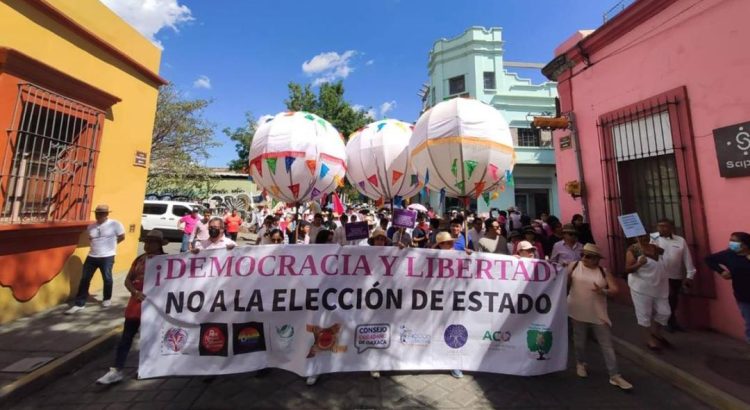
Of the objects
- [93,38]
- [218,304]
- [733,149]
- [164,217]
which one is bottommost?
[218,304]

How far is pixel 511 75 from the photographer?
814 inches

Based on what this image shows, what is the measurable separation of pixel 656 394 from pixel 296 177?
4905mm

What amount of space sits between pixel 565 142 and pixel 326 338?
6677 millimetres

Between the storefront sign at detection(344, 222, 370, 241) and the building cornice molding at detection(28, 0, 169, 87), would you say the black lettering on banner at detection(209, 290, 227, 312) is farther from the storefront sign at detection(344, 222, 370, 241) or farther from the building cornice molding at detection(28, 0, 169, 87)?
the building cornice molding at detection(28, 0, 169, 87)

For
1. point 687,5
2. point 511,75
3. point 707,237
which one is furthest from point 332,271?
point 511,75

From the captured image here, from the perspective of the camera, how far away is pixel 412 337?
3.56 m

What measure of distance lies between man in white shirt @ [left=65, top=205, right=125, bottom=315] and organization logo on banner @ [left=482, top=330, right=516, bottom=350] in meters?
5.91

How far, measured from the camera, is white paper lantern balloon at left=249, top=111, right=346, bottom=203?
189 inches

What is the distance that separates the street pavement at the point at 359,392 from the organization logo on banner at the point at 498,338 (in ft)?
1.21

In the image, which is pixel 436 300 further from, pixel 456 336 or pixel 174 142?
pixel 174 142

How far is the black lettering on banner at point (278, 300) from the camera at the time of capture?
3451 mm

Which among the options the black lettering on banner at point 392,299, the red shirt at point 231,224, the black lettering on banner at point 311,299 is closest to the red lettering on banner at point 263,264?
the black lettering on banner at point 311,299

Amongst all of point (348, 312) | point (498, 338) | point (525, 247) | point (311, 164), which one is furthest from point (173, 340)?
point (525, 247)

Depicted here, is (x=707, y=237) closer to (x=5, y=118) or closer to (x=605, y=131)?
(x=605, y=131)
